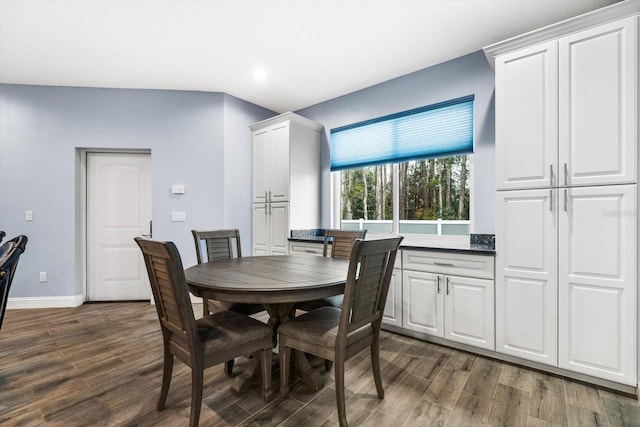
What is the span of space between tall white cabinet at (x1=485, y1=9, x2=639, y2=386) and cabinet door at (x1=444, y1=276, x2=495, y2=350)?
8 cm

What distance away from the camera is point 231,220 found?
4.00m

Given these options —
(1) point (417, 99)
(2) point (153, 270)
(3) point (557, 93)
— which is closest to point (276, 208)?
(1) point (417, 99)

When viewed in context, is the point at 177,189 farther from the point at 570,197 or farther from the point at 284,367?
the point at 570,197

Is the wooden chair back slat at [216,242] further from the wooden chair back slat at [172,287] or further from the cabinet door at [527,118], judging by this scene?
the cabinet door at [527,118]

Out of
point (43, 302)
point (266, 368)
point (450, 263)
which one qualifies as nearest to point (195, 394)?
point (266, 368)

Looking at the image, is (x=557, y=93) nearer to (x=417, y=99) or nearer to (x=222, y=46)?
(x=417, y=99)

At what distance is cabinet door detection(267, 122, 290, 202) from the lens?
3801 mm

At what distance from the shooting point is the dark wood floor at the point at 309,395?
1627mm

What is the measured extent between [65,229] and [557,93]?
5130 millimetres

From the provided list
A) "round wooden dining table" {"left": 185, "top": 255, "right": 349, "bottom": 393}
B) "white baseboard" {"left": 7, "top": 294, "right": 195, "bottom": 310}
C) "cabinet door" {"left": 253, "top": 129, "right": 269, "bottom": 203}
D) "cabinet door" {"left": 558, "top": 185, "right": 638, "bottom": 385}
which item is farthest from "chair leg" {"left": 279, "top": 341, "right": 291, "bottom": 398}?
"cabinet door" {"left": 253, "top": 129, "right": 269, "bottom": 203}

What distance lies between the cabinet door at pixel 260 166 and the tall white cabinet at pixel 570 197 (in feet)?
9.01

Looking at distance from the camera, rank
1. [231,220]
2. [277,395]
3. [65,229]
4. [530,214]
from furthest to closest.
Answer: [231,220] → [65,229] → [530,214] → [277,395]

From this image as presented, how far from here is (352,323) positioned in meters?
1.58

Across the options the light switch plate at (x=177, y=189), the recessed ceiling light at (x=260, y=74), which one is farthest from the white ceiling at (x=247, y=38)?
the light switch plate at (x=177, y=189)
